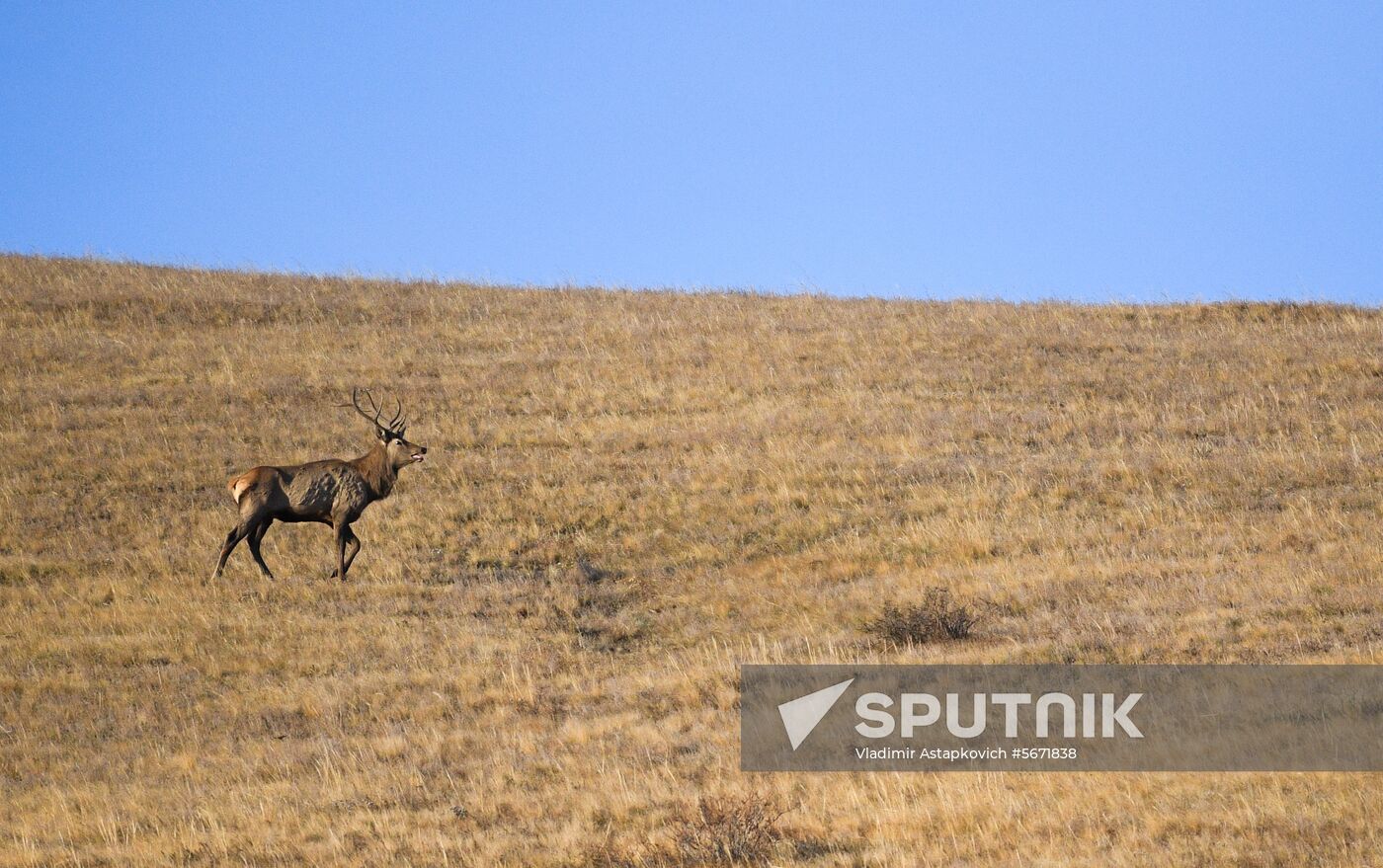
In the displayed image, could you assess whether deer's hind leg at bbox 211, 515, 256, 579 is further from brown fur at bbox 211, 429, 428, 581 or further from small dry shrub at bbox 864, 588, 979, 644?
small dry shrub at bbox 864, 588, 979, 644

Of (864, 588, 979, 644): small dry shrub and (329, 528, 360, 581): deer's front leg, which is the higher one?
(329, 528, 360, 581): deer's front leg

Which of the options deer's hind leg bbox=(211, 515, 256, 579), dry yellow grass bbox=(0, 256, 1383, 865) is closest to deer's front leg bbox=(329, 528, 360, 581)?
dry yellow grass bbox=(0, 256, 1383, 865)

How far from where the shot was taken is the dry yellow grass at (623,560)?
8.78 meters

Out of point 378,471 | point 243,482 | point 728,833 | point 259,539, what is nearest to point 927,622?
point 728,833

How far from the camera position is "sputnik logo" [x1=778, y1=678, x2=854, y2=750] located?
34.7 feet

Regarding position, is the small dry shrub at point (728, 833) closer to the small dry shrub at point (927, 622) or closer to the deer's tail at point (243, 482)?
the small dry shrub at point (927, 622)

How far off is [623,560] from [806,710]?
23.6 ft

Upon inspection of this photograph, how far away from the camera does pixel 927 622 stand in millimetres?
13070

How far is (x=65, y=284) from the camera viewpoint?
33.8 m

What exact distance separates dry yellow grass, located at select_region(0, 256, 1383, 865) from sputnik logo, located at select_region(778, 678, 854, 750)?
0.55 m

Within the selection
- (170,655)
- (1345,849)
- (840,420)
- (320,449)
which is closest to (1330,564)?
(1345,849)

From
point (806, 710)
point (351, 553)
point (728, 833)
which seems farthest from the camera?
point (351, 553)

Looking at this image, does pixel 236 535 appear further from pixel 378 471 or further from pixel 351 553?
pixel 378 471

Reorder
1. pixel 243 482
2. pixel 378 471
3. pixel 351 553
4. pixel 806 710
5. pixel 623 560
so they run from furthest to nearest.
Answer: pixel 623 560 < pixel 378 471 < pixel 351 553 < pixel 243 482 < pixel 806 710
